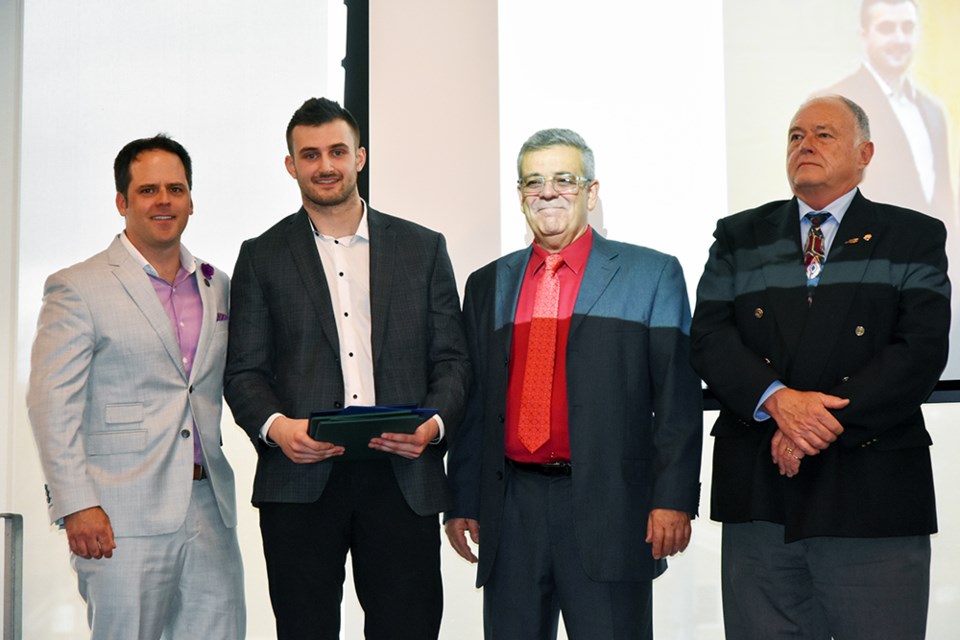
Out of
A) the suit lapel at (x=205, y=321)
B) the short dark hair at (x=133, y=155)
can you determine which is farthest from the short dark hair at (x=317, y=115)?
the suit lapel at (x=205, y=321)

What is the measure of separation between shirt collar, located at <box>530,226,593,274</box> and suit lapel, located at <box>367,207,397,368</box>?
0.45 metres

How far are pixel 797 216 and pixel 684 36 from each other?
142 cm

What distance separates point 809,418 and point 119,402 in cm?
193

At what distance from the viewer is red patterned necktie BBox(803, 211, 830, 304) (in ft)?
9.26

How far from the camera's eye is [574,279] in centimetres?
303

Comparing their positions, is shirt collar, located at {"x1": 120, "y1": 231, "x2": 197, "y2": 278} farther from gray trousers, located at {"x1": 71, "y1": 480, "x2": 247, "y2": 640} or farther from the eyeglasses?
the eyeglasses

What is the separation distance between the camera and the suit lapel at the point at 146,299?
2.96m

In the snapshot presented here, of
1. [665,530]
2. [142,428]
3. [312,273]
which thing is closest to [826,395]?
[665,530]

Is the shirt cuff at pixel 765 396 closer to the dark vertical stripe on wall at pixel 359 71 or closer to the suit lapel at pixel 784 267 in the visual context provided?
the suit lapel at pixel 784 267

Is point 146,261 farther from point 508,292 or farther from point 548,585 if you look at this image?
point 548,585

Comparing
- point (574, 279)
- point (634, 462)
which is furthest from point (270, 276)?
point (634, 462)

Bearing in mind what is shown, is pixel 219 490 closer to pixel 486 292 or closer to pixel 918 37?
pixel 486 292

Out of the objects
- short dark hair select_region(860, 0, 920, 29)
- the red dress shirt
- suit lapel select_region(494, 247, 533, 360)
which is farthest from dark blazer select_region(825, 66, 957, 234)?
suit lapel select_region(494, 247, 533, 360)

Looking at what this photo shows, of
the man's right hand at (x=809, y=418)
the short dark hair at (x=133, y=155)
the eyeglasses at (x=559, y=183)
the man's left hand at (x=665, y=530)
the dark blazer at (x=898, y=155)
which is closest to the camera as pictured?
the man's right hand at (x=809, y=418)
